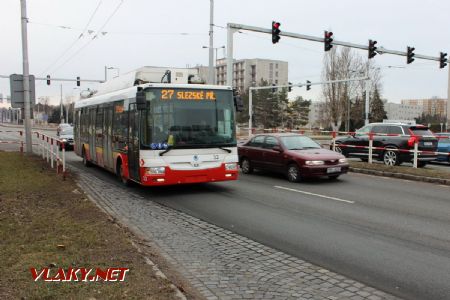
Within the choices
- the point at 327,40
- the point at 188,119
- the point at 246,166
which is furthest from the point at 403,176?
the point at 327,40

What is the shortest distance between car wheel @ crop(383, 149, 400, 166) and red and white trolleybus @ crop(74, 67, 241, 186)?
9.00m

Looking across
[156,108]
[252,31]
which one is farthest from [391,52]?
[156,108]

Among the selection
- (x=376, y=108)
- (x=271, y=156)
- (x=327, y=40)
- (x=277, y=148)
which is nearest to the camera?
(x=277, y=148)

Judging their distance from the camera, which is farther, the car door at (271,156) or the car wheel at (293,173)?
the car door at (271,156)

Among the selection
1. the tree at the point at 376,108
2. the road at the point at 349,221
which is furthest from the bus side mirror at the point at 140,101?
the tree at the point at 376,108

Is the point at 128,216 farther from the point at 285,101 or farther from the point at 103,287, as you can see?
the point at 285,101

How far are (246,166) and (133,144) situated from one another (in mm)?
5563

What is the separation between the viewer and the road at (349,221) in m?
5.49

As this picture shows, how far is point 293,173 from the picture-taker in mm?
13570

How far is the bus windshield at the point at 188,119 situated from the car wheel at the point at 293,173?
2843 millimetres

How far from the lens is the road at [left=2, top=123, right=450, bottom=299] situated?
549cm

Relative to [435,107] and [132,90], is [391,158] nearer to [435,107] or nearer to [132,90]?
[132,90]

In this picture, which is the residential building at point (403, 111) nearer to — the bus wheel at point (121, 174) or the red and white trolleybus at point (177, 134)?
the bus wheel at point (121, 174)

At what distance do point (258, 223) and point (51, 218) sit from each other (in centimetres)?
360
